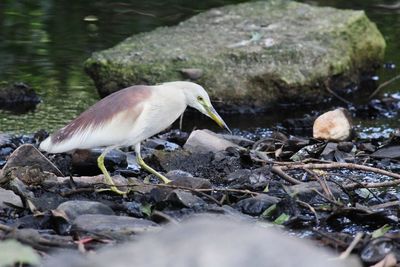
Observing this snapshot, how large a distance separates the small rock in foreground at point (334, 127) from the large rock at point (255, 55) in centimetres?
149

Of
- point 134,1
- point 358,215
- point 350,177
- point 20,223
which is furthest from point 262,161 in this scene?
point 134,1

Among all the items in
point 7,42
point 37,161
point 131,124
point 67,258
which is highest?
point 67,258

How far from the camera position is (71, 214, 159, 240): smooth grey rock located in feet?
14.9

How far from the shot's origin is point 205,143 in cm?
736

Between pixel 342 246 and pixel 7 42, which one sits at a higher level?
pixel 342 246

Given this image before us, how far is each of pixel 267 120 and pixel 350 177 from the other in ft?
9.90

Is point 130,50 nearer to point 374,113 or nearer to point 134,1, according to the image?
point 374,113

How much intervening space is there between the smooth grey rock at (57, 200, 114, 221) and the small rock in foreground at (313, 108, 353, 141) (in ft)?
9.58

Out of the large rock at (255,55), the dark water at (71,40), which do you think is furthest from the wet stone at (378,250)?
the large rock at (255,55)

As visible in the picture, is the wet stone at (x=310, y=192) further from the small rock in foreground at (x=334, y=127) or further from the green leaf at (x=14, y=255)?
the green leaf at (x=14, y=255)

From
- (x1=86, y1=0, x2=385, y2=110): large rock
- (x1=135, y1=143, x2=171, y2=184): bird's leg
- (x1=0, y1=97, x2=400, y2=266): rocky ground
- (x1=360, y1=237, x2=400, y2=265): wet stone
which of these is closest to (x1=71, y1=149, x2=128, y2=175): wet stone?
(x1=0, y1=97, x2=400, y2=266): rocky ground

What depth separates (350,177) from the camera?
6195mm

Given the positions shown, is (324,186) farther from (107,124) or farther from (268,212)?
(107,124)

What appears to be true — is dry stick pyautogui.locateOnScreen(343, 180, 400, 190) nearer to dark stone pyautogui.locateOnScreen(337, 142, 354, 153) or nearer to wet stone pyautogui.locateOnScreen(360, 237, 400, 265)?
wet stone pyautogui.locateOnScreen(360, 237, 400, 265)
